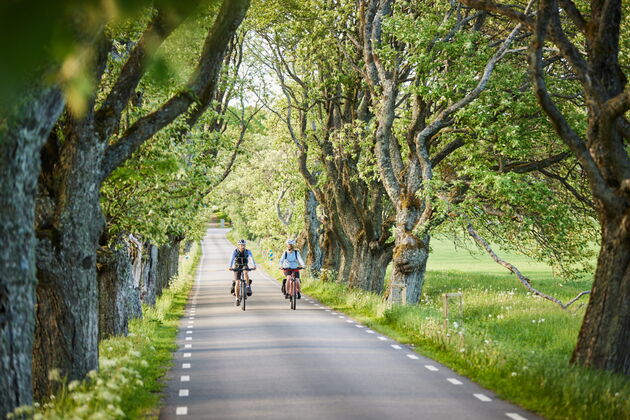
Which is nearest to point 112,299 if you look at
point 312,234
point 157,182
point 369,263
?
point 157,182

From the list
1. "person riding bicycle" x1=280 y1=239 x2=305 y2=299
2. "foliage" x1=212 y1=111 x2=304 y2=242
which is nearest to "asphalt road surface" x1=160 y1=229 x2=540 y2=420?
"person riding bicycle" x1=280 y1=239 x2=305 y2=299

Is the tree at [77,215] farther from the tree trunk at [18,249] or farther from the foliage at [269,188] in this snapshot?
the foliage at [269,188]

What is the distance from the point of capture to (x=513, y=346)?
1363 cm

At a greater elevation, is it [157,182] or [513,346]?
[157,182]

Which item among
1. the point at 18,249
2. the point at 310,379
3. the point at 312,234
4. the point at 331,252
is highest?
the point at 312,234

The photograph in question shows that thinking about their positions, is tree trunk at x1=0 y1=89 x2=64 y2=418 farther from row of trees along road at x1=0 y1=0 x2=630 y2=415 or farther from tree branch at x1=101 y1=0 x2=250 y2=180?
tree branch at x1=101 y1=0 x2=250 y2=180

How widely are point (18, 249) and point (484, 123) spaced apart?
1494 centimetres

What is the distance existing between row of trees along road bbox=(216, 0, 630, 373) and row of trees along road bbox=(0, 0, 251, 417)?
5.41m

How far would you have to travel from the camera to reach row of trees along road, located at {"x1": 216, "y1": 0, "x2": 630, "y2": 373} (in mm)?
11391

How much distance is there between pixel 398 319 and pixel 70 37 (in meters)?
17.6

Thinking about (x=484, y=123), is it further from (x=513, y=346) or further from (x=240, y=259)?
(x=240, y=259)

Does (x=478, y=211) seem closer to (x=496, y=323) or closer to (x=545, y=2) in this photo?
(x=496, y=323)

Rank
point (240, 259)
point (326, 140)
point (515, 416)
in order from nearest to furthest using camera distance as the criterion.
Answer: point (515, 416), point (240, 259), point (326, 140)

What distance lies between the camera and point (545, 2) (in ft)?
35.0
